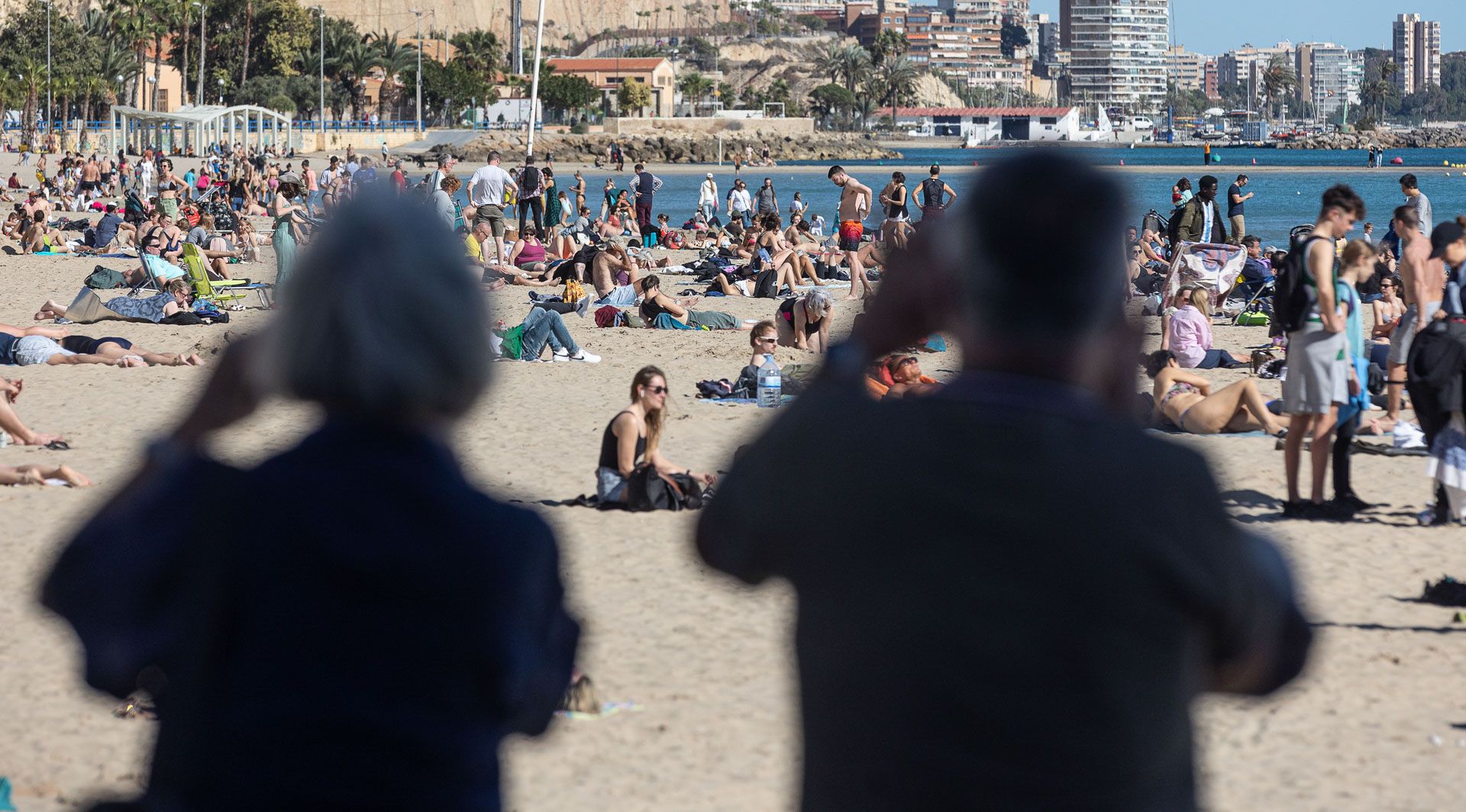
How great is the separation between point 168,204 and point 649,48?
159 meters

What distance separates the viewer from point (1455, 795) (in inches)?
162

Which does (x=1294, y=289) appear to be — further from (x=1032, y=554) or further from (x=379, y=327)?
(x=379, y=327)

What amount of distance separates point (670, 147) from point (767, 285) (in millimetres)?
86680

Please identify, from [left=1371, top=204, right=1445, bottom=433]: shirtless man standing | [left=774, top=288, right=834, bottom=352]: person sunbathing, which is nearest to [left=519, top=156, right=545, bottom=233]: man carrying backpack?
[left=774, top=288, right=834, bottom=352]: person sunbathing

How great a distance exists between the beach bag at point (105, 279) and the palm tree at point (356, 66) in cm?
8375

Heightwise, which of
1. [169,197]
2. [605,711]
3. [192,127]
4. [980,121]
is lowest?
[605,711]

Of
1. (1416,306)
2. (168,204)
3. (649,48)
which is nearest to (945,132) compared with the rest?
(649,48)

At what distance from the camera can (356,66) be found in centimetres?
9625

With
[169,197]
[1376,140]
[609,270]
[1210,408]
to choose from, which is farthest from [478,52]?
[1210,408]

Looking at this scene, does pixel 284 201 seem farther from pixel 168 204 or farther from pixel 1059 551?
pixel 1059 551

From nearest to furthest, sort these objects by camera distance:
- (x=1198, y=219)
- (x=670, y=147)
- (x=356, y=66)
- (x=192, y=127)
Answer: (x=1198, y=219) → (x=192, y=127) → (x=356, y=66) → (x=670, y=147)

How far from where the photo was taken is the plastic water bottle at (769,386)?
10.2m

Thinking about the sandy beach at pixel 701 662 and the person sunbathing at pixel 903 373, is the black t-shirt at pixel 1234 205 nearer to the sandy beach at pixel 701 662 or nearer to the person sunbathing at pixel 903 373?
the sandy beach at pixel 701 662

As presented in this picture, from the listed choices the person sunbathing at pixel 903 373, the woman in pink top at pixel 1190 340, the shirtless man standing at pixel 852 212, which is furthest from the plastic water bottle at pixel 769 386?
the shirtless man standing at pixel 852 212
